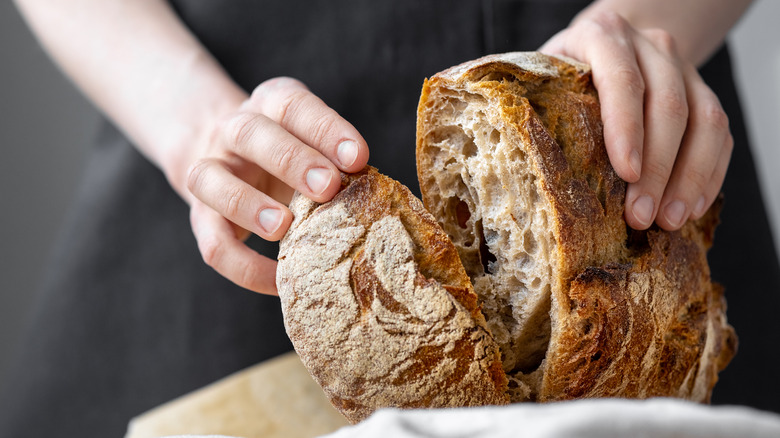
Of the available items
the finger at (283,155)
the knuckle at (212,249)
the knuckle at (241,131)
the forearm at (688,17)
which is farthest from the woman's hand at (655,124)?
the knuckle at (212,249)

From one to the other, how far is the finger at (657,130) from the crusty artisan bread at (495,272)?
0.03 meters

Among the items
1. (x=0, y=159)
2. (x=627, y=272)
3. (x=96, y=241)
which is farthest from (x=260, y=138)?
(x=0, y=159)

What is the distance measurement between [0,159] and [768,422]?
8.63 feet

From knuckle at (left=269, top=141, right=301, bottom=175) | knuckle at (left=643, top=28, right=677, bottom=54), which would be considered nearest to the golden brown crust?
knuckle at (left=269, top=141, right=301, bottom=175)

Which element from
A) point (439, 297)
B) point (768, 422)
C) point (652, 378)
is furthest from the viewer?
point (652, 378)

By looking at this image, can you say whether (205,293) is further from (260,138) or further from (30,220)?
(30,220)

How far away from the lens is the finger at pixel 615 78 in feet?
3.09

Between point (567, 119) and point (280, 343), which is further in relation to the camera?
point (280, 343)

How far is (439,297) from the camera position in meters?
0.81

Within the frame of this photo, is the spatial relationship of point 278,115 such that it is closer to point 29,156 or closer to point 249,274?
point 249,274

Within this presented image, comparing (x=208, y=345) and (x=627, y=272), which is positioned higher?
(x=627, y=272)

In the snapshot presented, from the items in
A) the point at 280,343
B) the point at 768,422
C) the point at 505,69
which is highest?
the point at 505,69

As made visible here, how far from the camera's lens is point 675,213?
992mm

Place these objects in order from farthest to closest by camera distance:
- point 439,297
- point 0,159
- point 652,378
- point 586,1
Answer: point 0,159
point 586,1
point 652,378
point 439,297
